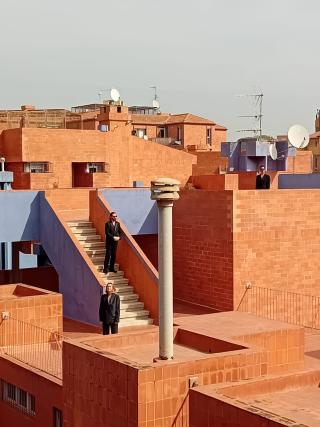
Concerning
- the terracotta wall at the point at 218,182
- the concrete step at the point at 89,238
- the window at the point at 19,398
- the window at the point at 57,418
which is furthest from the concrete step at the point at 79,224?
the terracotta wall at the point at 218,182

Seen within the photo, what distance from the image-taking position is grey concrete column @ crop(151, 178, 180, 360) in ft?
35.6

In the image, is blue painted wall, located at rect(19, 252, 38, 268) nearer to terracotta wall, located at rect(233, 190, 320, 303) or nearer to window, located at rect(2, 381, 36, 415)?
terracotta wall, located at rect(233, 190, 320, 303)

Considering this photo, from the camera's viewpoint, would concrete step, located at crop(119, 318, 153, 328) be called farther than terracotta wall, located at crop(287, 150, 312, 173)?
No

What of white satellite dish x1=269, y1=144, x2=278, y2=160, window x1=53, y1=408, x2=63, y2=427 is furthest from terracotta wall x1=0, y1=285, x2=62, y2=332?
white satellite dish x1=269, y1=144, x2=278, y2=160

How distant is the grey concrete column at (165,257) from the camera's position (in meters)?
10.9

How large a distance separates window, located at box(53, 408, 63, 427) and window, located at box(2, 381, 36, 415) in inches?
30.6

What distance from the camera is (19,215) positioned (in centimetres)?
1984

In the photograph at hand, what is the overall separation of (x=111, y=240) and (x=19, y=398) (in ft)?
15.5

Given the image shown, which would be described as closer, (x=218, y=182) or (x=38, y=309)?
(x=38, y=309)

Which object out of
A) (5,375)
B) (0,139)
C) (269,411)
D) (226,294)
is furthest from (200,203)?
(0,139)

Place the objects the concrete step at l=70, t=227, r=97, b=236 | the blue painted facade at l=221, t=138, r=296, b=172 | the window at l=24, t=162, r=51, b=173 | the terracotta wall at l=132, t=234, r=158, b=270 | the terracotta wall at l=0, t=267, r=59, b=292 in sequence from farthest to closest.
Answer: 1. the window at l=24, t=162, r=51, b=173
2. the blue painted facade at l=221, t=138, r=296, b=172
3. the terracotta wall at l=0, t=267, r=59, b=292
4. the terracotta wall at l=132, t=234, r=158, b=270
5. the concrete step at l=70, t=227, r=97, b=236

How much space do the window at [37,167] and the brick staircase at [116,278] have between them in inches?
568

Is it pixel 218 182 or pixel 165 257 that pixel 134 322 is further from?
pixel 218 182

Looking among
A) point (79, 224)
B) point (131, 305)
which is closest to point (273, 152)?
point (79, 224)
